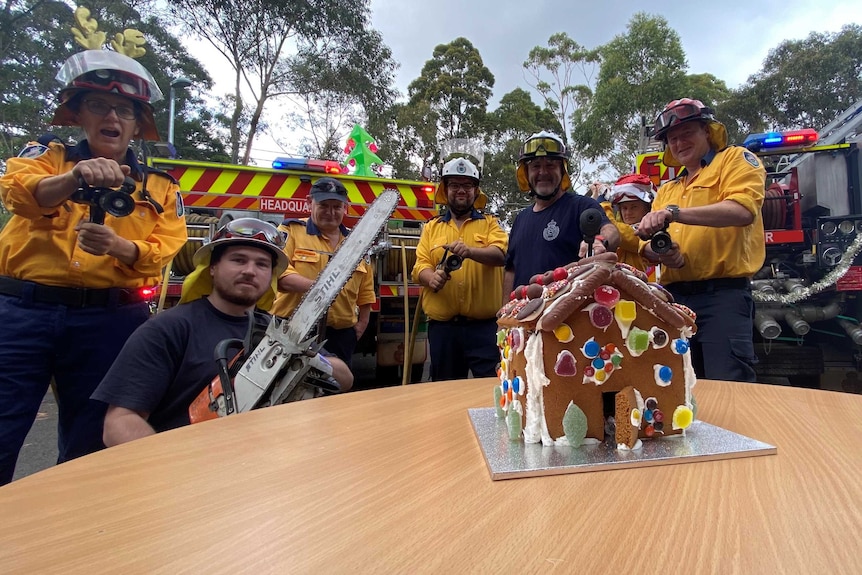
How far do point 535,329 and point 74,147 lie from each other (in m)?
1.99

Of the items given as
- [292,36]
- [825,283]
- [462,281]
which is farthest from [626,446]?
[292,36]

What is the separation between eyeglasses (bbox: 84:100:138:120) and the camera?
1.89 meters

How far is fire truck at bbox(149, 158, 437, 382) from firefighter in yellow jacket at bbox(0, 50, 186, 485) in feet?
7.11

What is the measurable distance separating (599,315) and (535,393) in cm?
18

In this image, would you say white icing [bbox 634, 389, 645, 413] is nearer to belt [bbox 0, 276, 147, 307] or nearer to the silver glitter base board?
the silver glitter base board

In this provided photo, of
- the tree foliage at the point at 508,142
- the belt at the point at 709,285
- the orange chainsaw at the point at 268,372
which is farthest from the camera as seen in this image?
the tree foliage at the point at 508,142

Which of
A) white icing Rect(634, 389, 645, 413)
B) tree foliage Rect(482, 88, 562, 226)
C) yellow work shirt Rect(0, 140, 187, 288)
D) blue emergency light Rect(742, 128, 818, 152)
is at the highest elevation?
tree foliage Rect(482, 88, 562, 226)

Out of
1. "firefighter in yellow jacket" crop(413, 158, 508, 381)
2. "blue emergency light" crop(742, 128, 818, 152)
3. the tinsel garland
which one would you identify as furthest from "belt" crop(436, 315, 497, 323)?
"blue emergency light" crop(742, 128, 818, 152)

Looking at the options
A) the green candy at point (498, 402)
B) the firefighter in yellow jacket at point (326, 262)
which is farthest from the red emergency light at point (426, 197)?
the green candy at point (498, 402)

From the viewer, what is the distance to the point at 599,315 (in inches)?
33.9

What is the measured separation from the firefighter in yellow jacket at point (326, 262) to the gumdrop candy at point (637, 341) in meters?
2.37

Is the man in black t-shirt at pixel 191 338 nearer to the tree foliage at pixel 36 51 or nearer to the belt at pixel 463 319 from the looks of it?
the belt at pixel 463 319

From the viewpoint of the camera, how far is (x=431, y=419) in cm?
110

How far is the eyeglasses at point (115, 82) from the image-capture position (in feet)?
6.00
